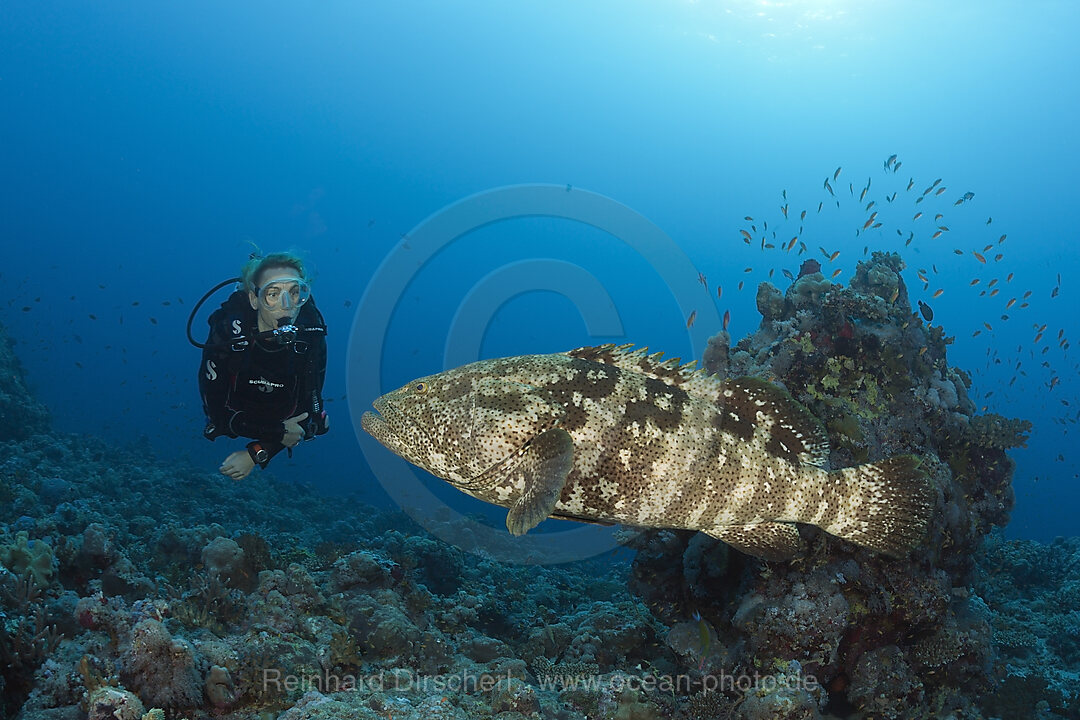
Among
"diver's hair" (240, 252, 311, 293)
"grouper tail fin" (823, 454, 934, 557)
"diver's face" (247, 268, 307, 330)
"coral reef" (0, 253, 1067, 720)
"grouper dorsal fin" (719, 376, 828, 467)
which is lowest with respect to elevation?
"coral reef" (0, 253, 1067, 720)

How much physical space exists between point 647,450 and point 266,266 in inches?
231

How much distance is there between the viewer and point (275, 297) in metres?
7.02

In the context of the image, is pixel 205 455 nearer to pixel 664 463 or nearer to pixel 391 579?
pixel 391 579

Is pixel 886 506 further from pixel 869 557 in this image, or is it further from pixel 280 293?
pixel 280 293

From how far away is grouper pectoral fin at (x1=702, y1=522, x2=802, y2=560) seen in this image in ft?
12.6

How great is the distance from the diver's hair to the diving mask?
159mm

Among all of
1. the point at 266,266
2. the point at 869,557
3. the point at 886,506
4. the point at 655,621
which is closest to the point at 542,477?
the point at 886,506

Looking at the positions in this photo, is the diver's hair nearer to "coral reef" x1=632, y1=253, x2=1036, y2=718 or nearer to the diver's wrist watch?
the diver's wrist watch

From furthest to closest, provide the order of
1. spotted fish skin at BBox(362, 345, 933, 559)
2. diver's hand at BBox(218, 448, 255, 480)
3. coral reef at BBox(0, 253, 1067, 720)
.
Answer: diver's hand at BBox(218, 448, 255, 480)
coral reef at BBox(0, 253, 1067, 720)
spotted fish skin at BBox(362, 345, 933, 559)

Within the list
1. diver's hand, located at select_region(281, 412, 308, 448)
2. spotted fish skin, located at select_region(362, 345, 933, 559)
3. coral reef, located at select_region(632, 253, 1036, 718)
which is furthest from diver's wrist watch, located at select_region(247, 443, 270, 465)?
coral reef, located at select_region(632, 253, 1036, 718)

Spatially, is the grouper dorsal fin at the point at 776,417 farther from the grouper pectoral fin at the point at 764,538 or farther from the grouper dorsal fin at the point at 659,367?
the grouper pectoral fin at the point at 764,538

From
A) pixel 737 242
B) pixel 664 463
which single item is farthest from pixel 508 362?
pixel 737 242

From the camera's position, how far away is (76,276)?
123875 mm

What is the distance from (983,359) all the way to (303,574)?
160m
